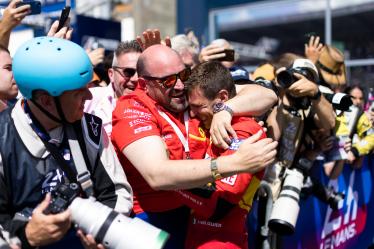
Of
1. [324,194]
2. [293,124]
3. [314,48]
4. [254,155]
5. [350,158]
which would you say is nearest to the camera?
[254,155]

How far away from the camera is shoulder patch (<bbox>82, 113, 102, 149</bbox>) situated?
228 cm

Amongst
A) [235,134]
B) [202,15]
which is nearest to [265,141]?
[235,134]

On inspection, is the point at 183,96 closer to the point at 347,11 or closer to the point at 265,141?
the point at 265,141

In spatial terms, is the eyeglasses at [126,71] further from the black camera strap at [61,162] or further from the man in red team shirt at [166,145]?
the black camera strap at [61,162]

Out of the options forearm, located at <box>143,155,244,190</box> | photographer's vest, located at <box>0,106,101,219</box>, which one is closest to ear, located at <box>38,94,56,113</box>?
photographer's vest, located at <box>0,106,101,219</box>

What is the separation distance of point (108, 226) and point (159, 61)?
990 millimetres

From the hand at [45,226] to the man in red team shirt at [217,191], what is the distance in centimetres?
76

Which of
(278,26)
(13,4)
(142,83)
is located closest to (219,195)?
(142,83)

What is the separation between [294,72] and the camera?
325 centimetres

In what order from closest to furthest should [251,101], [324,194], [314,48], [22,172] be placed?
[22,172], [251,101], [324,194], [314,48]

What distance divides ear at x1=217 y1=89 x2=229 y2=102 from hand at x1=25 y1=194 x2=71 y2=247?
115 cm

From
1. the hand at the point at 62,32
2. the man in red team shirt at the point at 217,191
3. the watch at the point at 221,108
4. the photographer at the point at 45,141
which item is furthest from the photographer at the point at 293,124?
the photographer at the point at 45,141

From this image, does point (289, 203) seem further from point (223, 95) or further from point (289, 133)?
point (223, 95)

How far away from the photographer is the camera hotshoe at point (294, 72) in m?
3.24
